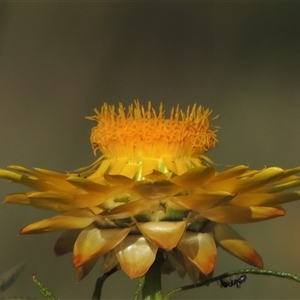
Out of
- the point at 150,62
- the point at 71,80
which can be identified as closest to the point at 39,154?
the point at 71,80

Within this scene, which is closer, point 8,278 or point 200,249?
point 200,249

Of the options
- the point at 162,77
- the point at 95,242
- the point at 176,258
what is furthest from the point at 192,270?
the point at 162,77

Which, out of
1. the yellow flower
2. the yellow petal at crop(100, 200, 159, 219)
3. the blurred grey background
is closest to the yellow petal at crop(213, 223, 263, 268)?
the yellow flower

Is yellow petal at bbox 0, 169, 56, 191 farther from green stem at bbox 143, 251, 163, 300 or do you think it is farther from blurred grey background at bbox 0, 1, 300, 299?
blurred grey background at bbox 0, 1, 300, 299

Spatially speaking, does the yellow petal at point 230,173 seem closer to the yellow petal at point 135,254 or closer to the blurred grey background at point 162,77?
the yellow petal at point 135,254

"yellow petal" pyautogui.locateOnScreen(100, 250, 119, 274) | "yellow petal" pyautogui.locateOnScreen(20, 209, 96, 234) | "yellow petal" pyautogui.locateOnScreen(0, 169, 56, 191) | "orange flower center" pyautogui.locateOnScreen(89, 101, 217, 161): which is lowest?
"yellow petal" pyautogui.locateOnScreen(100, 250, 119, 274)

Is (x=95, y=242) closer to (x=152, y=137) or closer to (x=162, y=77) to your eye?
(x=152, y=137)
